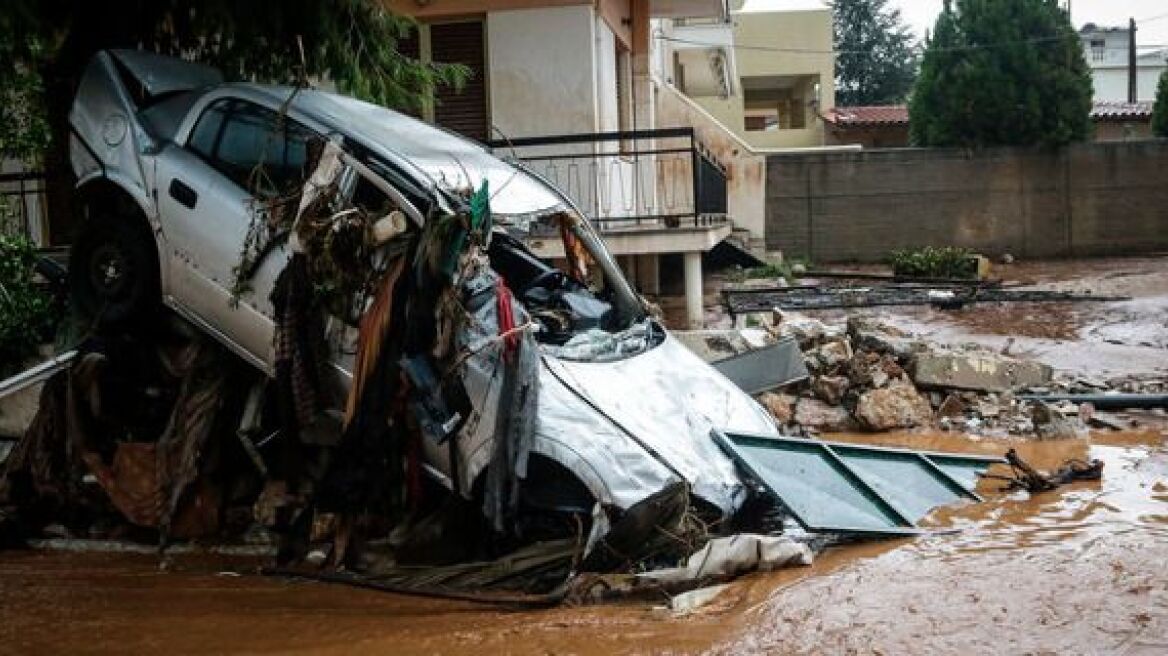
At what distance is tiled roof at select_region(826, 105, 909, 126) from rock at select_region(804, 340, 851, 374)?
22.1 metres

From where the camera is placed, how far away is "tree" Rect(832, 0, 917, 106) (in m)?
48.9

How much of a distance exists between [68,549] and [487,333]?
3163 mm

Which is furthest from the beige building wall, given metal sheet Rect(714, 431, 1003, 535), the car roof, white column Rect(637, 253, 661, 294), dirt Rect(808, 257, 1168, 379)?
metal sheet Rect(714, 431, 1003, 535)

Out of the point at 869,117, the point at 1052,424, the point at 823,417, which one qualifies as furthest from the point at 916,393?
the point at 869,117

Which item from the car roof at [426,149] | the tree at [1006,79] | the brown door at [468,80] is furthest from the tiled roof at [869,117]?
the car roof at [426,149]

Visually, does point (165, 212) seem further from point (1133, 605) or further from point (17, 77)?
point (1133, 605)

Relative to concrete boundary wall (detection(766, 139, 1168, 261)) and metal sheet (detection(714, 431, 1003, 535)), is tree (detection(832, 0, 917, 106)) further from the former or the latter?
metal sheet (detection(714, 431, 1003, 535))

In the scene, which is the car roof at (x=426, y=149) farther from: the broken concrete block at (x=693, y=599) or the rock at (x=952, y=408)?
the rock at (x=952, y=408)

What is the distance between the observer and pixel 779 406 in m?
9.67

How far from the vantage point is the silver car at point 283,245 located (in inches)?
223

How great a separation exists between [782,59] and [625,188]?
23.5m

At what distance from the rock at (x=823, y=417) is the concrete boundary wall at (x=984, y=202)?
524 inches

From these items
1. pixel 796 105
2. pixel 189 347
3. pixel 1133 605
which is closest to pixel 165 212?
pixel 189 347

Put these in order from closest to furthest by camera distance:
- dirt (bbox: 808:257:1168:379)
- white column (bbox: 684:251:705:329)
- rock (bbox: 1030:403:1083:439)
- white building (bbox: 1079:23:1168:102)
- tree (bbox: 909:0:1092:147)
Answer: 1. rock (bbox: 1030:403:1083:439)
2. dirt (bbox: 808:257:1168:379)
3. white column (bbox: 684:251:705:329)
4. tree (bbox: 909:0:1092:147)
5. white building (bbox: 1079:23:1168:102)
